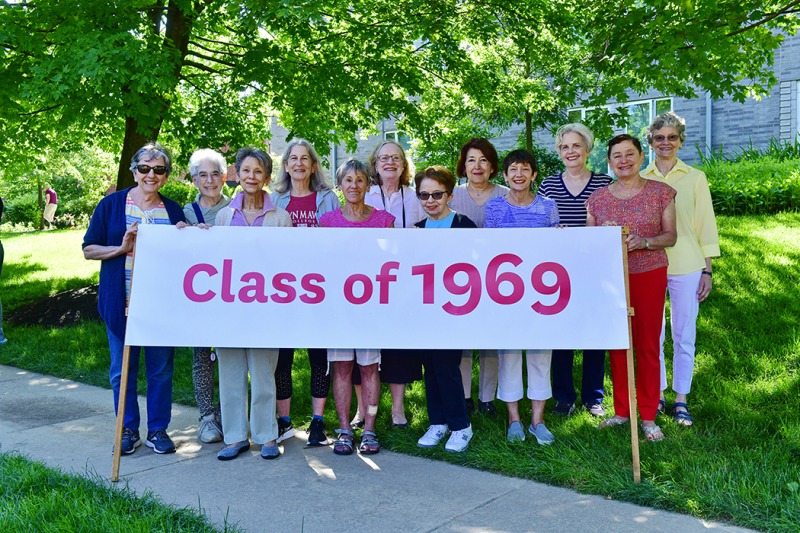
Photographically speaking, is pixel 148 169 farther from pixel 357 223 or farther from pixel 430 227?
pixel 430 227

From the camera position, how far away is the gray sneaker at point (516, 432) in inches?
199

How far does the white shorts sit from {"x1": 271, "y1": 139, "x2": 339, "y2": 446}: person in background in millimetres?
187

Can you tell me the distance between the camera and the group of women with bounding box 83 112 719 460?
5055 millimetres

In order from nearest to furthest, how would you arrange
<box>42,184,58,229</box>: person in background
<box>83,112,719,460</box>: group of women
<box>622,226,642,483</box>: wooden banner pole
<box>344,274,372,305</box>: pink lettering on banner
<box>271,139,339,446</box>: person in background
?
<box>622,226,642,483</box>: wooden banner pole → <box>344,274,372,305</box>: pink lettering on banner → <box>83,112,719,460</box>: group of women → <box>271,139,339,446</box>: person in background → <box>42,184,58,229</box>: person in background

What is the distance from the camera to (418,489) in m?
4.37

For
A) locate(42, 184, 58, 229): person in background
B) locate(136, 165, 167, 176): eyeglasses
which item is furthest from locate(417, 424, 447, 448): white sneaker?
locate(42, 184, 58, 229): person in background

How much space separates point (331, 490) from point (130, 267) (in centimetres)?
202

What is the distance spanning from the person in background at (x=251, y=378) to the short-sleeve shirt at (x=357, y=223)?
289 mm

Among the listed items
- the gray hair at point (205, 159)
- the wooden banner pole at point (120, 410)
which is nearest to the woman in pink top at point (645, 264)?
the gray hair at point (205, 159)

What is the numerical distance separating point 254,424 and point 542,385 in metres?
1.92

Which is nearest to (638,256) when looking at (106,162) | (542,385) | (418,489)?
(542,385)

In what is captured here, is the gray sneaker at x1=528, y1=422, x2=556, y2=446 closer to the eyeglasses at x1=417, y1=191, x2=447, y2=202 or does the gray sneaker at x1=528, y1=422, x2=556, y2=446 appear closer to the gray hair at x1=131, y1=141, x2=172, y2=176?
the eyeglasses at x1=417, y1=191, x2=447, y2=202

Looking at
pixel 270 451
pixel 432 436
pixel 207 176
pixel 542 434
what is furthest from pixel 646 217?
Answer: pixel 207 176

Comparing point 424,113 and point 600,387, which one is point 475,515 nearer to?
point 600,387
